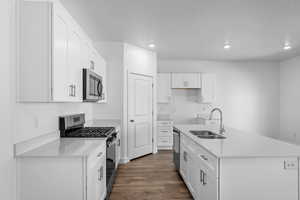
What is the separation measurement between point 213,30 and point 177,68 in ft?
8.75

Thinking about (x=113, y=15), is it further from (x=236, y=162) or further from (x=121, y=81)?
(x=236, y=162)

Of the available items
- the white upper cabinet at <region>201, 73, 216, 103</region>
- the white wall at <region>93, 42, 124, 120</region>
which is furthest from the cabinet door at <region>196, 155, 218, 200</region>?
the white upper cabinet at <region>201, 73, 216, 103</region>

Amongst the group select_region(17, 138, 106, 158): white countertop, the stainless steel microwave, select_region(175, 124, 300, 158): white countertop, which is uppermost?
the stainless steel microwave

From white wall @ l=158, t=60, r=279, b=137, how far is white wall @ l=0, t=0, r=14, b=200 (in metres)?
5.38

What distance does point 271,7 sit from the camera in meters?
2.78

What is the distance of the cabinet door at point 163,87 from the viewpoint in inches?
230

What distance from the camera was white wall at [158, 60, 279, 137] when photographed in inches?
251

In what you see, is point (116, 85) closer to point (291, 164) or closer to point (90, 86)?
point (90, 86)

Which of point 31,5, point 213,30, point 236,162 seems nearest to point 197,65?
point 213,30

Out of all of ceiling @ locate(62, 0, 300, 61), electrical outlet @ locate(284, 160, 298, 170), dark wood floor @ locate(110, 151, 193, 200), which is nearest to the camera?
electrical outlet @ locate(284, 160, 298, 170)

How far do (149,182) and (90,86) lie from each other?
1808 mm

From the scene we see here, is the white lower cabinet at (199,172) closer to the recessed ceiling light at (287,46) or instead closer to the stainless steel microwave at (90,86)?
the stainless steel microwave at (90,86)

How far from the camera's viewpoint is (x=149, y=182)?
3.29 meters

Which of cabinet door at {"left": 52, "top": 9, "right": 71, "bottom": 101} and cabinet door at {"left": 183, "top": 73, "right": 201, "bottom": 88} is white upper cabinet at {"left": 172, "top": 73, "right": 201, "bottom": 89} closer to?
cabinet door at {"left": 183, "top": 73, "right": 201, "bottom": 88}
